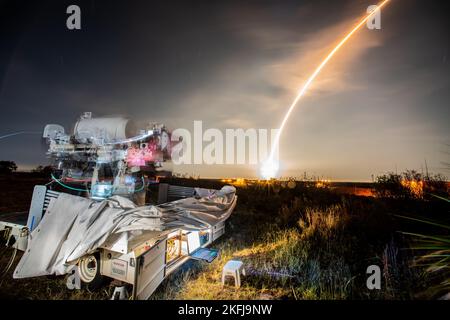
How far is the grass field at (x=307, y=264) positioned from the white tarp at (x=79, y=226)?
77cm

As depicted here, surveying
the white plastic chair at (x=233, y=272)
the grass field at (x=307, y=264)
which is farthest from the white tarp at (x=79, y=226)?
the white plastic chair at (x=233, y=272)

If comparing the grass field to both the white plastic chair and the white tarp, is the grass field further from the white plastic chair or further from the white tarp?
the white tarp

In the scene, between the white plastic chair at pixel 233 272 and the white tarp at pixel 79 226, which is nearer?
the white tarp at pixel 79 226

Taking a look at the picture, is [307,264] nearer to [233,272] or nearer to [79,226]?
[233,272]

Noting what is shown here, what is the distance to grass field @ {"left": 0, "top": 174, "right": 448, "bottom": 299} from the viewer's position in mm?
3682

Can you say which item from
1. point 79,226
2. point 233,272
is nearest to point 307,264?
point 233,272

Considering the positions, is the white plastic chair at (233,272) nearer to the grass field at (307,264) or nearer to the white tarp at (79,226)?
the grass field at (307,264)

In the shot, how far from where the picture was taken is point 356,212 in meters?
8.25

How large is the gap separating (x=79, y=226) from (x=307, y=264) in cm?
448

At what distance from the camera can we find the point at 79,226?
3.00 meters

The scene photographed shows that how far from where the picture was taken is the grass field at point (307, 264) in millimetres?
3682

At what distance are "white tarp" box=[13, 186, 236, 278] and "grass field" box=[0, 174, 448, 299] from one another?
2.51 ft
